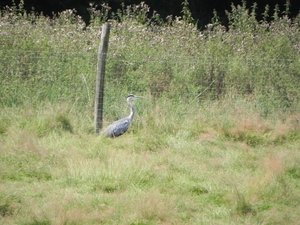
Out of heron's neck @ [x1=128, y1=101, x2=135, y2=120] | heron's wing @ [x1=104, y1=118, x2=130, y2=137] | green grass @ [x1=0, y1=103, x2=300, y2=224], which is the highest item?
heron's neck @ [x1=128, y1=101, x2=135, y2=120]

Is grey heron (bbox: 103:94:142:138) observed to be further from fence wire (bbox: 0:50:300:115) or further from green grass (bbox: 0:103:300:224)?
fence wire (bbox: 0:50:300:115)

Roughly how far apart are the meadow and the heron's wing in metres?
0.17

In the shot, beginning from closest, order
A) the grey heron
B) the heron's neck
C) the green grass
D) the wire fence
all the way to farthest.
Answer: the green grass
the grey heron
the heron's neck
the wire fence

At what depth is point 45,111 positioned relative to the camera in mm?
8789

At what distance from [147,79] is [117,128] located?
1823mm

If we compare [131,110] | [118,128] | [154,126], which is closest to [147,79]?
[131,110]

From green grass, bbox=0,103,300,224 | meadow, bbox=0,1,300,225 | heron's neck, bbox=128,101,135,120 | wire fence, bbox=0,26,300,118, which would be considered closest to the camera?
green grass, bbox=0,103,300,224

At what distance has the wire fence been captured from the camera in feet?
31.5

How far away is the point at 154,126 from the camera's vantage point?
28.7ft

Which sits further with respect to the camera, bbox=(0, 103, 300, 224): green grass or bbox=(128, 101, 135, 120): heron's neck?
bbox=(128, 101, 135, 120): heron's neck

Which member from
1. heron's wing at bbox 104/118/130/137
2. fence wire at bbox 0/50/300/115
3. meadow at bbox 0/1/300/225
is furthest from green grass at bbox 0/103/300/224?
fence wire at bbox 0/50/300/115

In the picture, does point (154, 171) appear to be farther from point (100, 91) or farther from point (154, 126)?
point (100, 91)

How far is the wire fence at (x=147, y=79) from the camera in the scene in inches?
378

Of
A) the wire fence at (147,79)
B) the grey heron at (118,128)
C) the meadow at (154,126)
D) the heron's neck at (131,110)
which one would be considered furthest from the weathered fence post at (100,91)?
the wire fence at (147,79)
